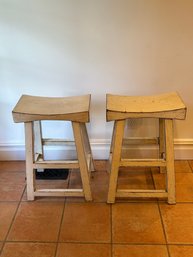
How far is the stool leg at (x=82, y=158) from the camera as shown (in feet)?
5.15

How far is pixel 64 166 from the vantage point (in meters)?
1.66

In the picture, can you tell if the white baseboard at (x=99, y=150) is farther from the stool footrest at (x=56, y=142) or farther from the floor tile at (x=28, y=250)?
the floor tile at (x=28, y=250)

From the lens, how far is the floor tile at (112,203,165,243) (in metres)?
1.43

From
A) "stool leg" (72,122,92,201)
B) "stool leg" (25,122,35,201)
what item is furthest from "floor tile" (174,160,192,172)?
"stool leg" (25,122,35,201)

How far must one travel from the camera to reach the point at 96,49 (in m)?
1.81

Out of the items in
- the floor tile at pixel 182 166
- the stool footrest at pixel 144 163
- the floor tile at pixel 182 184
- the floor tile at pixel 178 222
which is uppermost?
the stool footrest at pixel 144 163

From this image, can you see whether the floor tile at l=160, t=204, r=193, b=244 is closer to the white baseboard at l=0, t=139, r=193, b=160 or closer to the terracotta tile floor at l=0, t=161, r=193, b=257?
the terracotta tile floor at l=0, t=161, r=193, b=257

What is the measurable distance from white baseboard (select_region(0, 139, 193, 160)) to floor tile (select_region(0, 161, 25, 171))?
0.17 feet

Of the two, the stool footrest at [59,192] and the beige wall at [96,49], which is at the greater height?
the beige wall at [96,49]

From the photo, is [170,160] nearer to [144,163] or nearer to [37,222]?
[144,163]

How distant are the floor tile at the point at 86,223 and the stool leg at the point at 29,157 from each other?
0.23 metres

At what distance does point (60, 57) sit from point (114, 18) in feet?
1.33

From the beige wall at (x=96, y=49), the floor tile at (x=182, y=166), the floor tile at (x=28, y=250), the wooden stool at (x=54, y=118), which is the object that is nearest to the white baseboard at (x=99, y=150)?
the floor tile at (x=182, y=166)

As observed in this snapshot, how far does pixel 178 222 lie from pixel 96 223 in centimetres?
43
